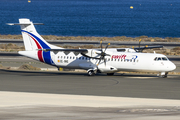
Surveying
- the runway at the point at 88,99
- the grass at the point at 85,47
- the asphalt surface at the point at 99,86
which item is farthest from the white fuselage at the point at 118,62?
the grass at the point at 85,47

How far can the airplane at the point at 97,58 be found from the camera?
3275cm

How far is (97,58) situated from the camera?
35.3 m

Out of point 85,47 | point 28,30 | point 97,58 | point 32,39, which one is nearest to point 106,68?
point 97,58

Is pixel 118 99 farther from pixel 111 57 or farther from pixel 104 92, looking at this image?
pixel 111 57

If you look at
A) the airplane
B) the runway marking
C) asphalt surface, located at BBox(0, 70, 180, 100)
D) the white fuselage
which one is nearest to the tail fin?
the airplane

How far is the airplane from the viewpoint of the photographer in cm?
3275

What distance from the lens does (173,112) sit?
17.0 m

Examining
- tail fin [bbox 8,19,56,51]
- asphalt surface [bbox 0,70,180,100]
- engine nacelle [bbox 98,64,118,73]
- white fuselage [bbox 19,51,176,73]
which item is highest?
tail fin [bbox 8,19,56,51]

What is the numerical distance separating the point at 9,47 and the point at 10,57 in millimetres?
15904

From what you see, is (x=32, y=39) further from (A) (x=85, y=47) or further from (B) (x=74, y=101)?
(A) (x=85, y=47)

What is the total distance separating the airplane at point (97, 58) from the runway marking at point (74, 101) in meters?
11.6

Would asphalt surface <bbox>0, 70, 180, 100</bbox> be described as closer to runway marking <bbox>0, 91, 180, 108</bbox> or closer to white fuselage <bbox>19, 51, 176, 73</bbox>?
runway marking <bbox>0, 91, 180, 108</bbox>

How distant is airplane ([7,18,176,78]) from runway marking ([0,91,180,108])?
11.6 meters

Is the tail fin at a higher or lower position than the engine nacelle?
higher
